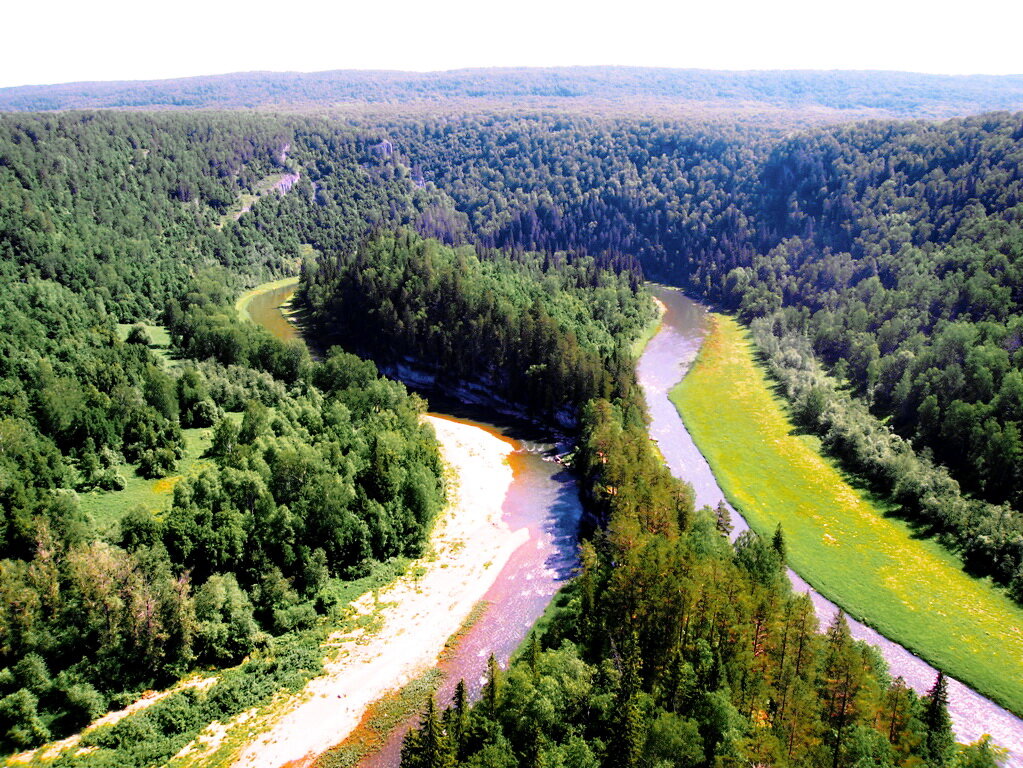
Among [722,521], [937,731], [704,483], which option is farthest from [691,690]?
[704,483]

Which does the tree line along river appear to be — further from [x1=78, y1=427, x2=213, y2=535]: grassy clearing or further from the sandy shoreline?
[x1=78, y1=427, x2=213, y2=535]: grassy clearing

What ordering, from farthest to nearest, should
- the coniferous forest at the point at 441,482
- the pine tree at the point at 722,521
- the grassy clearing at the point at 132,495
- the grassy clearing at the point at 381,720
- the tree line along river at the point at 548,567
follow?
the pine tree at the point at 722,521, the grassy clearing at the point at 132,495, the tree line along river at the point at 548,567, the grassy clearing at the point at 381,720, the coniferous forest at the point at 441,482

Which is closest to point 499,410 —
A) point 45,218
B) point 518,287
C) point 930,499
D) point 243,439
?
point 518,287

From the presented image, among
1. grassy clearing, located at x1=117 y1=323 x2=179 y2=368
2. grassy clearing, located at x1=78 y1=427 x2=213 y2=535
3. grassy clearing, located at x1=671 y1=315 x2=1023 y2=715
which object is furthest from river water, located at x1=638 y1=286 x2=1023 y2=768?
grassy clearing, located at x1=117 y1=323 x2=179 y2=368

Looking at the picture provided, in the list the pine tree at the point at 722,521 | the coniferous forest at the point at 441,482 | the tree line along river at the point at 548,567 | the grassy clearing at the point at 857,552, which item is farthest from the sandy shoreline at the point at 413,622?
the grassy clearing at the point at 857,552

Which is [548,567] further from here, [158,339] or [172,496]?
Answer: [158,339]

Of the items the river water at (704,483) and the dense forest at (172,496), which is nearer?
the dense forest at (172,496)

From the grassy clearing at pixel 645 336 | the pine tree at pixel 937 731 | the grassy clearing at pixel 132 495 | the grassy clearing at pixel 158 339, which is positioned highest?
the grassy clearing at pixel 158 339

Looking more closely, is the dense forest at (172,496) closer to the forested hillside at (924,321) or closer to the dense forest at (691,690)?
the dense forest at (691,690)
